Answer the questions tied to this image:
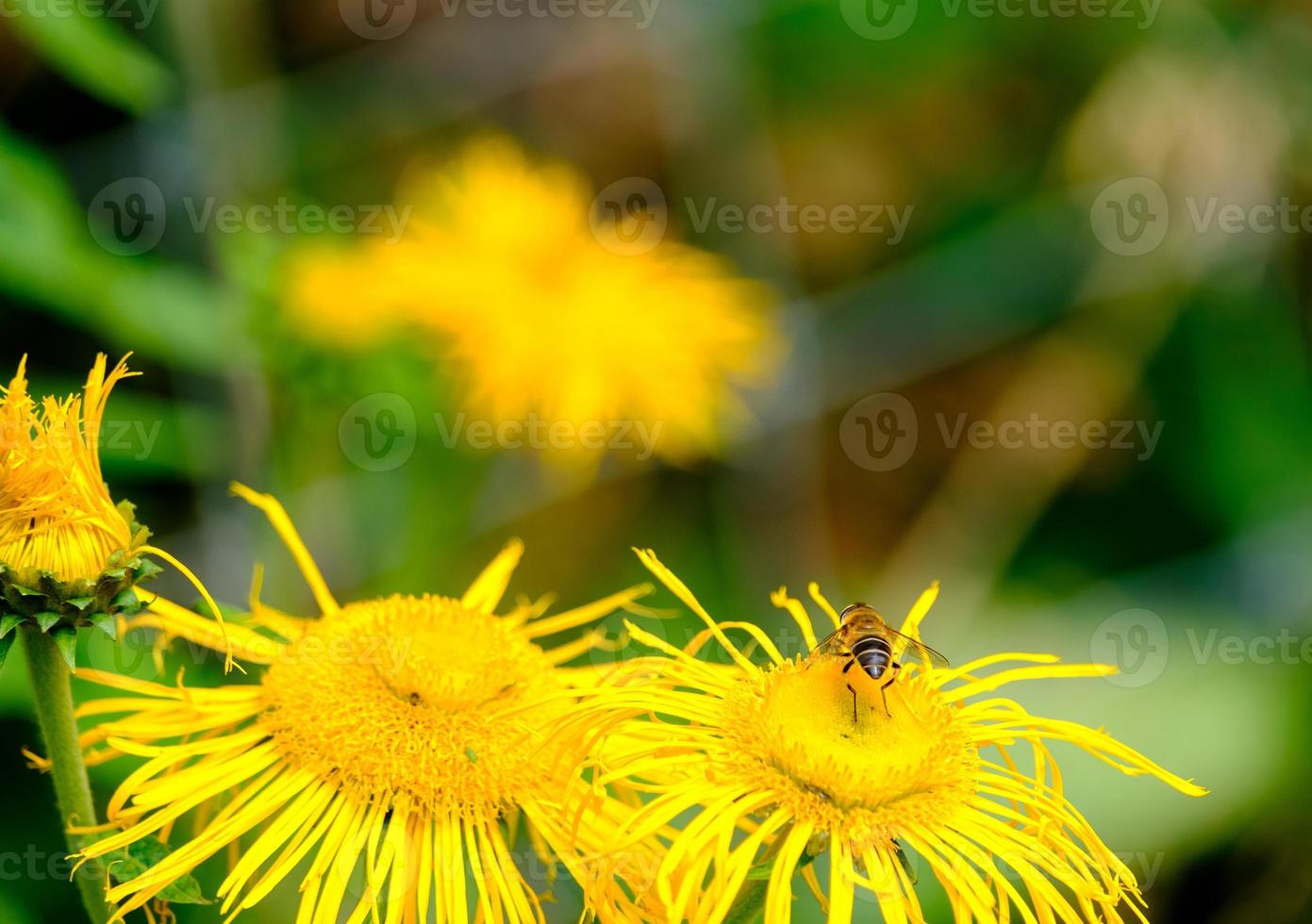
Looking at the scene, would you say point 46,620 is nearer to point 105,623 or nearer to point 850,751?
point 105,623

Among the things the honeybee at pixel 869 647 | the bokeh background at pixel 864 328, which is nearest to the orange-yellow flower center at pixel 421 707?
the honeybee at pixel 869 647

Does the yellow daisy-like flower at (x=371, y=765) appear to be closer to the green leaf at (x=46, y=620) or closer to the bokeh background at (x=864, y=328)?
the green leaf at (x=46, y=620)

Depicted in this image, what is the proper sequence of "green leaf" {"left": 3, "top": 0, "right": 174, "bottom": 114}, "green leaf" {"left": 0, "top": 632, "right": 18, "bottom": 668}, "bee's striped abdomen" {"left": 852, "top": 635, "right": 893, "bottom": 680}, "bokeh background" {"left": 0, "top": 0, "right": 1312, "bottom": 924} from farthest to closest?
"bokeh background" {"left": 0, "top": 0, "right": 1312, "bottom": 924} < "green leaf" {"left": 3, "top": 0, "right": 174, "bottom": 114} < "bee's striped abdomen" {"left": 852, "top": 635, "right": 893, "bottom": 680} < "green leaf" {"left": 0, "top": 632, "right": 18, "bottom": 668}

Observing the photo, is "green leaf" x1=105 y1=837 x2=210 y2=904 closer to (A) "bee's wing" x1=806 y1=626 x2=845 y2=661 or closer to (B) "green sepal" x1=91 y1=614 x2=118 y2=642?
(B) "green sepal" x1=91 y1=614 x2=118 y2=642

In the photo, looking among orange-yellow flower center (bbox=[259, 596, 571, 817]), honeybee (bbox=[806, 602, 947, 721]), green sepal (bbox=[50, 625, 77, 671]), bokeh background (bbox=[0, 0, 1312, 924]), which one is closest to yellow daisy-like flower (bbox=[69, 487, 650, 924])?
orange-yellow flower center (bbox=[259, 596, 571, 817])

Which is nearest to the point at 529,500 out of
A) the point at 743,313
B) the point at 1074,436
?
the point at 743,313

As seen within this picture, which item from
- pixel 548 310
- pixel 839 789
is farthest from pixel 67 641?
pixel 548 310
